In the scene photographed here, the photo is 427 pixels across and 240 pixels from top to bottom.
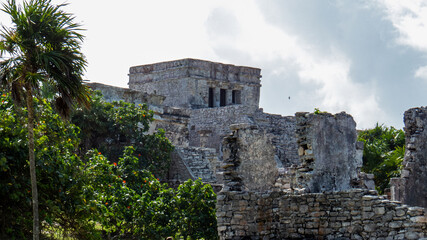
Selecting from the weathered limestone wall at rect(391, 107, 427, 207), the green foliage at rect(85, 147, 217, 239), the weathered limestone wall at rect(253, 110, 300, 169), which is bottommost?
the green foliage at rect(85, 147, 217, 239)

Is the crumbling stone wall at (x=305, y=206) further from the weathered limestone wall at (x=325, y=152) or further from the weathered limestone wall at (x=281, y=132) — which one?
the weathered limestone wall at (x=281, y=132)

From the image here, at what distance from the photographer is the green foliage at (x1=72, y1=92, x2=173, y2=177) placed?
17.1 metres

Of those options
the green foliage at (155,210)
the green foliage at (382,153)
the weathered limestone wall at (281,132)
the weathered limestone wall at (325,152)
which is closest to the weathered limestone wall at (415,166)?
the weathered limestone wall at (325,152)

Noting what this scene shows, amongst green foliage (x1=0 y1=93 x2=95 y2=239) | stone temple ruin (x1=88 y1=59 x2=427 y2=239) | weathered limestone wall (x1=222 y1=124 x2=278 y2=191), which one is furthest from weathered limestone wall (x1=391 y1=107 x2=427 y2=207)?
green foliage (x1=0 y1=93 x2=95 y2=239)

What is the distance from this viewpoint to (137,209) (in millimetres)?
12930

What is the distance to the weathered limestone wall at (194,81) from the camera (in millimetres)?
27906

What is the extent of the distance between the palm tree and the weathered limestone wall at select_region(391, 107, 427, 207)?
509cm

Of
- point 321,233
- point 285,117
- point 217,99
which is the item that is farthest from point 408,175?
point 217,99

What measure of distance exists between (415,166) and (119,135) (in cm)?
810

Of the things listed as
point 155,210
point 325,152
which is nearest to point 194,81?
point 155,210

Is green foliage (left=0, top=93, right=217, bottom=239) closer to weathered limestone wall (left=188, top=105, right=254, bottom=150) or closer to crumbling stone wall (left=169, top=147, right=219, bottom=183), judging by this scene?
crumbling stone wall (left=169, top=147, right=219, bottom=183)

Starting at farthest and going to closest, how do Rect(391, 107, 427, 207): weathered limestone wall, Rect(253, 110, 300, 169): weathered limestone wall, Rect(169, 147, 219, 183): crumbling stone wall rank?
Rect(253, 110, 300, 169): weathered limestone wall, Rect(169, 147, 219, 183): crumbling stone wall, Rect(391, 107, 427, 207): weathered limestone wall

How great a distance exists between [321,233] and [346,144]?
5.24 ft

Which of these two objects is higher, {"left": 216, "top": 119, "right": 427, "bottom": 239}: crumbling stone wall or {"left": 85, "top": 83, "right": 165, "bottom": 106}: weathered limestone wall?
{"left": 85, "top": 83, "right": 165, "bottom": 106}: weathered limestone wall
